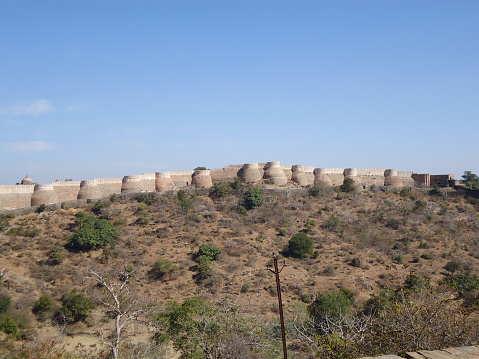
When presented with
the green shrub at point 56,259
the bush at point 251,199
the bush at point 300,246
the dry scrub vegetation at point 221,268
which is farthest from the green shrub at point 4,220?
the bush at point 300,246

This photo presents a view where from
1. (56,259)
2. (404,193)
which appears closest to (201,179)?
(56,259)

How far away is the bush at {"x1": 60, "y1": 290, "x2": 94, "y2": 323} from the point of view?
15359 mm

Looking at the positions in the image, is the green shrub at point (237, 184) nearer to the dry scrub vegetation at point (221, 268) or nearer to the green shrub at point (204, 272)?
the dry scrub vegetation at point (221, 268)

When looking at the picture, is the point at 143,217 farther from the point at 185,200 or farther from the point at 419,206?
the point at 419,206

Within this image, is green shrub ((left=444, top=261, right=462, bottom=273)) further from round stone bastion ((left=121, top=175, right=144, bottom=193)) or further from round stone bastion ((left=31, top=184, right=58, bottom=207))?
round stone bastion ((left=31, top=184, right=58, bottom=207))

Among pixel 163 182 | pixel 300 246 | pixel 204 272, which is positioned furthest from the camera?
pixel 163 182

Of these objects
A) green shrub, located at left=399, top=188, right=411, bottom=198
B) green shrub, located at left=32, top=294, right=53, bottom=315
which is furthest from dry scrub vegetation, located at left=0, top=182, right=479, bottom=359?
green shrub, located at left=399, top=188, right=411, bottom=198

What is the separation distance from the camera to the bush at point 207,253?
19348 mm

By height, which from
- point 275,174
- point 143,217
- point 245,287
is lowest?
point 245,287

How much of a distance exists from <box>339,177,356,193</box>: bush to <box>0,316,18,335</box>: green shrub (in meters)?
25.1

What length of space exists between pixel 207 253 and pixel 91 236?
260 inches

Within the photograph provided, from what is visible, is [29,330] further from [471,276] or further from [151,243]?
[471,276]

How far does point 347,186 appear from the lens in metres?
31.4

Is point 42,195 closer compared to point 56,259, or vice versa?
point 56,259
